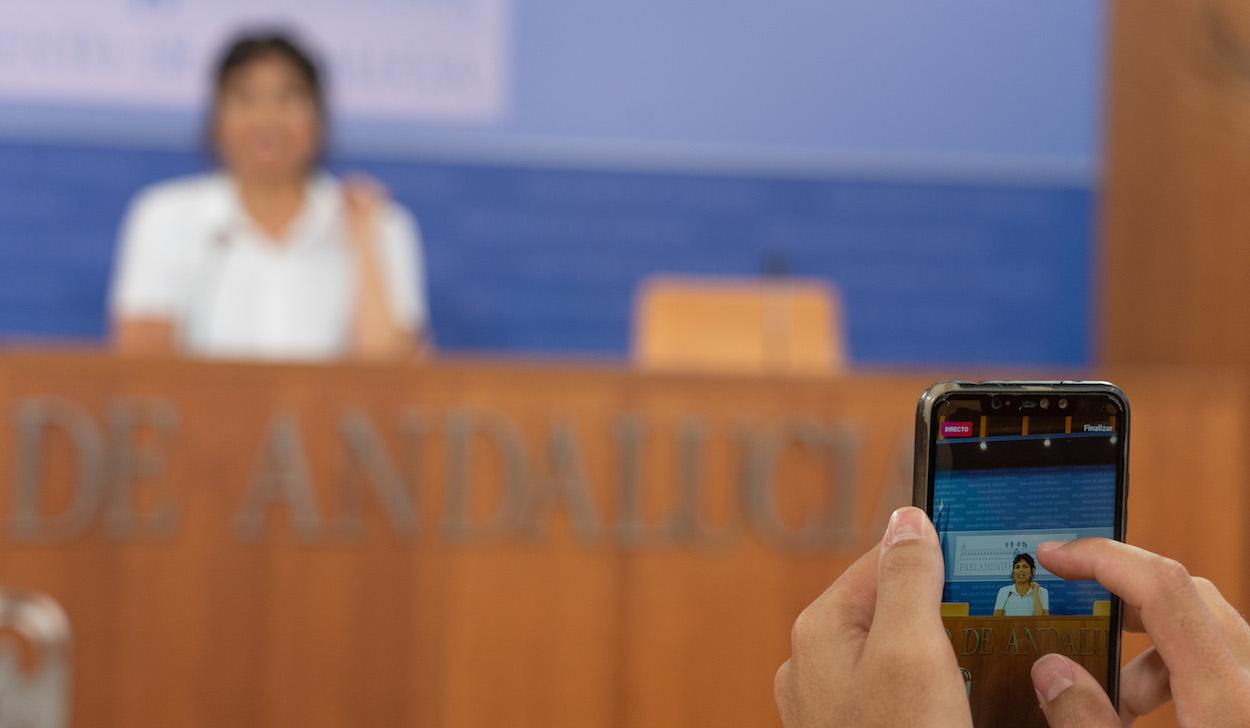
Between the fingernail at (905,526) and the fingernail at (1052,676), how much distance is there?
90mm

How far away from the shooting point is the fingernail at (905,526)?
1.33 feet

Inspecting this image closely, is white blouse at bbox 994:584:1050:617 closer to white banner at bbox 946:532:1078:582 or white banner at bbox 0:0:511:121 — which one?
white banner at bbox 946:532:1078:582

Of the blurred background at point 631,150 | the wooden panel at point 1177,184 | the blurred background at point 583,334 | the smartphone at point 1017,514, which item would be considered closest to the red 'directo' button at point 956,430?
the smartphone at point 1017,514

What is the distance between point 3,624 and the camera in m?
1.43

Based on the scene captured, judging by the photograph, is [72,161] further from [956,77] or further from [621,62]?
[956,77]

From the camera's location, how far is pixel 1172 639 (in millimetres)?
422

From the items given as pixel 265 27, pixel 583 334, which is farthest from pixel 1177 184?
pixel 265 27

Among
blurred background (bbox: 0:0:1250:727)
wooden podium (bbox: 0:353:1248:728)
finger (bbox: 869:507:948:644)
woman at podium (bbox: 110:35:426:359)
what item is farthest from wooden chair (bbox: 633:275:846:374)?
finger (bbox: 869:507:948:644)

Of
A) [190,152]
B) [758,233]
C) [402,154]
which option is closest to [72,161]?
[190,152]

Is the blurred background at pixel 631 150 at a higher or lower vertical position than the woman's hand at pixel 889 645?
higher

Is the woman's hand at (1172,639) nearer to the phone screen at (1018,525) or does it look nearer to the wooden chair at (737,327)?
the phone screen at (1018,525)

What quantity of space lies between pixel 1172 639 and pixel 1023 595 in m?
0.06

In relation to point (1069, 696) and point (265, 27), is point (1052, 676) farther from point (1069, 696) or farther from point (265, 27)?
point (265, 27)

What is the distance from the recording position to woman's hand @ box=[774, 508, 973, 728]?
1.29 ft
